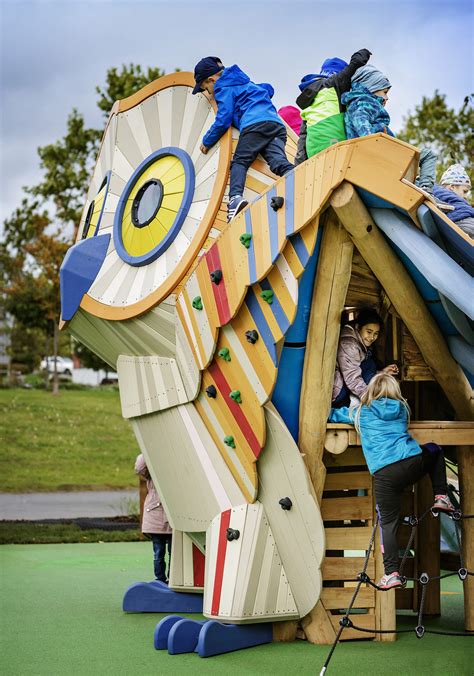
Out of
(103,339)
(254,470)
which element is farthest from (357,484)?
(103,339)

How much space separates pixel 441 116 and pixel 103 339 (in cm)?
1232

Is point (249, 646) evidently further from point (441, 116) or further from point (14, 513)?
point (441, 116)

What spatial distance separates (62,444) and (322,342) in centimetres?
1612

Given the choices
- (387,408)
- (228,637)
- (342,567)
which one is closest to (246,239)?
(387,408)

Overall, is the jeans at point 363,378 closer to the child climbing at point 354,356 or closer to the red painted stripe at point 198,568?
the child climbing at point 354,356

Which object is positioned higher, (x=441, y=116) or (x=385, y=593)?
(x=441, y=116)

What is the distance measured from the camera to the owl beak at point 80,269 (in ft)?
28.9

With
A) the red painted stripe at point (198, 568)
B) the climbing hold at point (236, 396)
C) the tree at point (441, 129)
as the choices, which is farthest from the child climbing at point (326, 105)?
the tree at point (441, 129)

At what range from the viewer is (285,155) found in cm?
796

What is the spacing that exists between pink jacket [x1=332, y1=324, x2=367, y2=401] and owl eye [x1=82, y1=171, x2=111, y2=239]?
2855mm

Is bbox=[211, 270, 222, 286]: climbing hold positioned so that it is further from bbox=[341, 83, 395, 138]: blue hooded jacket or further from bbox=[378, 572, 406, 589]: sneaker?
bbox=[378, 572, 406, 589]: sneaker

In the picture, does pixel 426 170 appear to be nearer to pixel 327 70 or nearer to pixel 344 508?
pixel 327 70

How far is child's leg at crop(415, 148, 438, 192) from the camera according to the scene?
7398 millimetres

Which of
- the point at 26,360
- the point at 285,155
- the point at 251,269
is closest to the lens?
the point at 251,269
